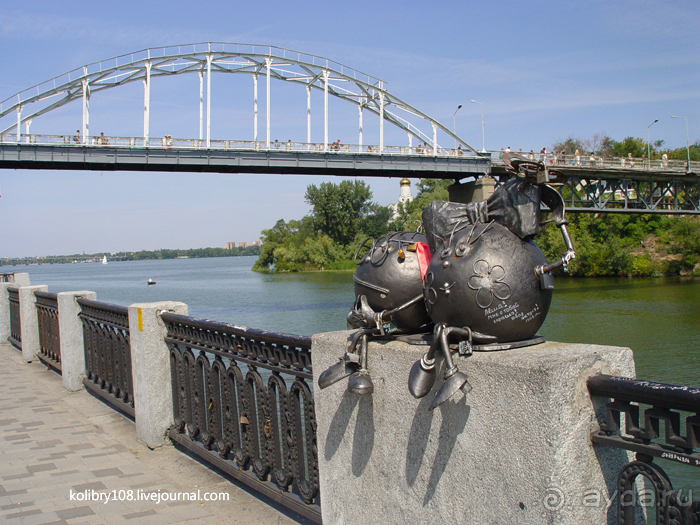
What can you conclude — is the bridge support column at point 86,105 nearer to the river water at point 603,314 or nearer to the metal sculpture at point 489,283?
the river water at point 603,314

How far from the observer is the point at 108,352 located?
6227 millimetres

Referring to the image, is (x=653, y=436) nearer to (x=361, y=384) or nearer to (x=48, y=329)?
(x=361, y=384)

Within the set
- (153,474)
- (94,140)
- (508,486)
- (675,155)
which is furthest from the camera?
(675,155)

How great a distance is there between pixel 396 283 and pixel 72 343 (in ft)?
18.5

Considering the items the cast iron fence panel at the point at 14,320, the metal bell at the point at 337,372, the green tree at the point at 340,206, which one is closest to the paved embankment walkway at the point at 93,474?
the metal bell at the point at 337,372

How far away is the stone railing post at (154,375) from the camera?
4.94 meters

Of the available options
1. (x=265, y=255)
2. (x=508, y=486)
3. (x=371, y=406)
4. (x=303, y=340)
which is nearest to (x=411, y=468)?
(x=371, y=406)

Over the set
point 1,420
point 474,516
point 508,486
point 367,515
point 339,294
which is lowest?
point 339,294

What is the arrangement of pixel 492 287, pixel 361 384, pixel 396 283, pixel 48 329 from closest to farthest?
pixel 492 287 < pixel 361 384 < pixel 396 283 < pixel 48 329

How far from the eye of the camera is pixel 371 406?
9.12 ft

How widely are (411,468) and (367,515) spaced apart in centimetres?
46

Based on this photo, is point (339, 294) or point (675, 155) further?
point (675, 155)

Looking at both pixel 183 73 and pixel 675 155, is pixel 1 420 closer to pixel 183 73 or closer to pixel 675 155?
pixel 183 73

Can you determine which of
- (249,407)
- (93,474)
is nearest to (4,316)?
(93,474)
